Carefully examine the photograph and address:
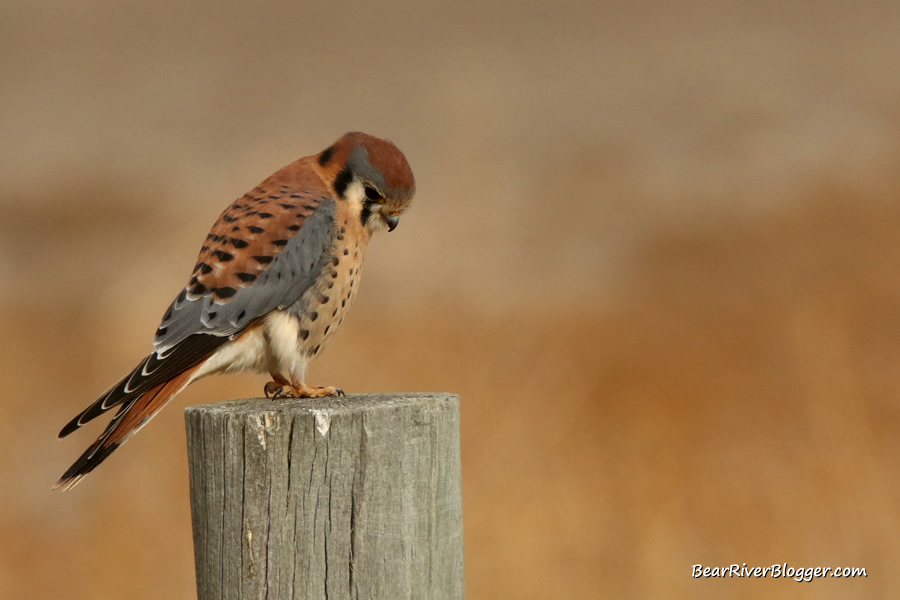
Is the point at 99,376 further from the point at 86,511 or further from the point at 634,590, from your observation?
the point at 634,590

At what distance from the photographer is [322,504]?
179 cm

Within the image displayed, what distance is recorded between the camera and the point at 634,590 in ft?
12.6

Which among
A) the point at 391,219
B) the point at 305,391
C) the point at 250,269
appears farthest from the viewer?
the point at 391,219

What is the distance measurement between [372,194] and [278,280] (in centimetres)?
46

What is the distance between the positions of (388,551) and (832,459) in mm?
3089

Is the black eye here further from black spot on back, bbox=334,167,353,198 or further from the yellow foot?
the yellow foot

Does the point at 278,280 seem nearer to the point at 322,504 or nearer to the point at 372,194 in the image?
the point at 372,194

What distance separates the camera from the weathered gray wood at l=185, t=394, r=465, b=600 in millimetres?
1785

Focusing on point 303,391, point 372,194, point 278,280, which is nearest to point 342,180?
point 372,194

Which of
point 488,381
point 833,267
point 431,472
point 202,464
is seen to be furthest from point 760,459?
point 202,464

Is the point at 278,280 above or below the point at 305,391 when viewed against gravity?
above

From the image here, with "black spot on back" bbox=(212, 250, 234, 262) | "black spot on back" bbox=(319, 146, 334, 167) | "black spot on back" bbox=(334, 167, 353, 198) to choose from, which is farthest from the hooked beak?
"black spot on back" bbox=(212, 250, 234, 262)

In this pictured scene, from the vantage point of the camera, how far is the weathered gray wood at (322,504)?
1.79 meters

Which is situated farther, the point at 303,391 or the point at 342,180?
the point at 342,180
